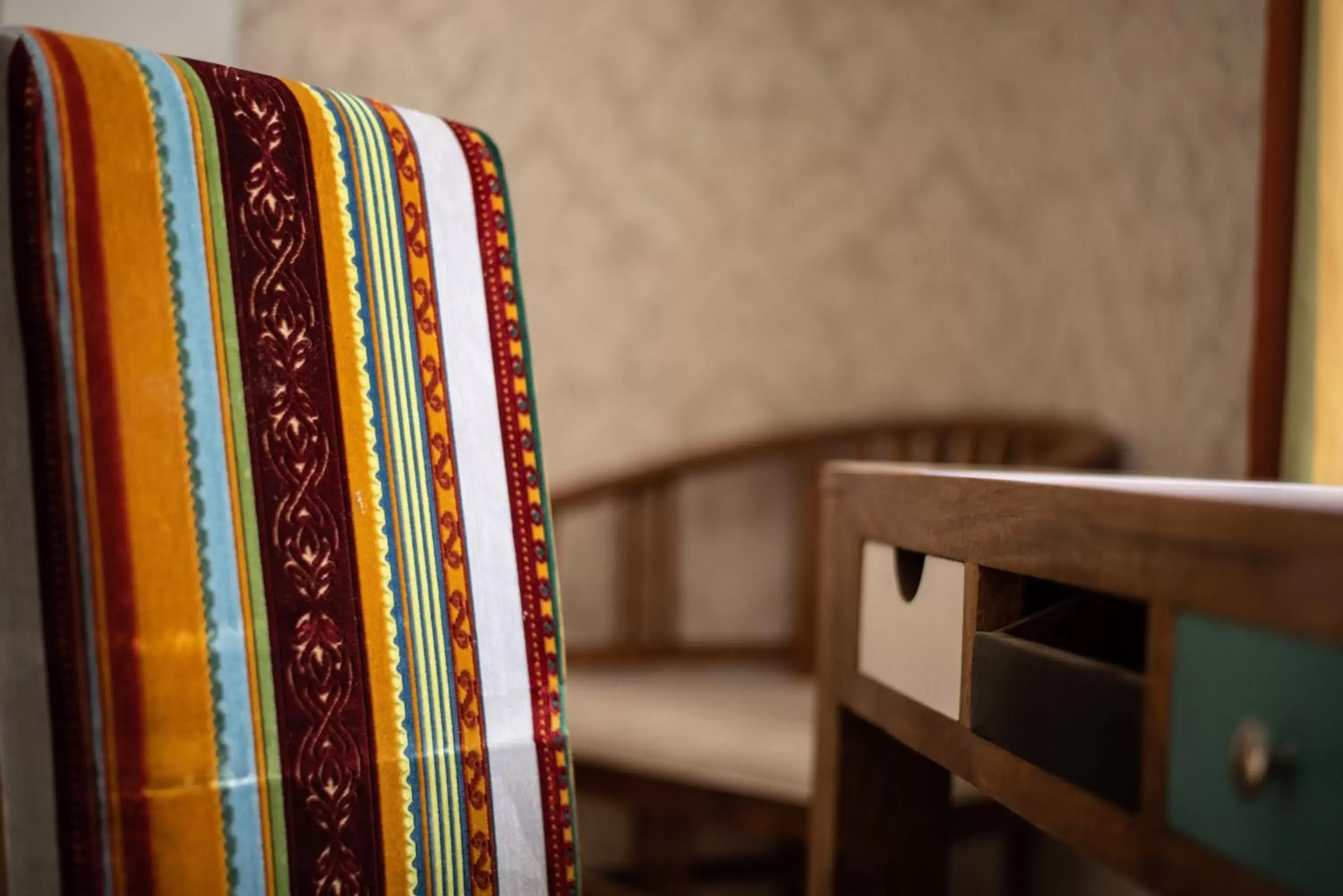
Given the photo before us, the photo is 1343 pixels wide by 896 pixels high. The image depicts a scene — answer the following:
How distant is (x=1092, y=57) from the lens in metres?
1.78

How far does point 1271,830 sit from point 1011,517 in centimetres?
26

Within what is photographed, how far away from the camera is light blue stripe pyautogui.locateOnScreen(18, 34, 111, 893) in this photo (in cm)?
58

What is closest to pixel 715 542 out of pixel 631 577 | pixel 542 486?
pixel 631 577

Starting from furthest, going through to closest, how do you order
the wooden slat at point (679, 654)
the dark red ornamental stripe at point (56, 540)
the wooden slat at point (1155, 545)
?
the wooden slat at point (679, 654) < the dark red ornamental stripe at point (56, 540) < the wooden slat at point (1155, 545)

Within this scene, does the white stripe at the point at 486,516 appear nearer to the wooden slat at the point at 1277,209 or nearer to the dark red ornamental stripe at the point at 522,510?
the dark red ornamental stripe at the point at 522,510

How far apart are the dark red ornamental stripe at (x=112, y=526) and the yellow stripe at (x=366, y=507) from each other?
0.13 m

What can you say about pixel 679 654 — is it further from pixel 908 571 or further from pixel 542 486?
pixel 542 486

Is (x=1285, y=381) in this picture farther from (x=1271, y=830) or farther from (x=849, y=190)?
(x=849, y=190)

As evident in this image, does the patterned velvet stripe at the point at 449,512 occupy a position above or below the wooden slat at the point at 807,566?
above

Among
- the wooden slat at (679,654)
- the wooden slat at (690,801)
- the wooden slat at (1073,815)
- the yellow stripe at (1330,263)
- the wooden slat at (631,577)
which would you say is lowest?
the wooden slat at (690,801)

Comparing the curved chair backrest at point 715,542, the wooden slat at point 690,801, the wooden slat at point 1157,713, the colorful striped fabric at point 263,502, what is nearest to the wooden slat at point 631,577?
the curved chair backrest at point 715,542

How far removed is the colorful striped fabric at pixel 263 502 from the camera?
58cm

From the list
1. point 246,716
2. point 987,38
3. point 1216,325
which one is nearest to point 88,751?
point 246,716

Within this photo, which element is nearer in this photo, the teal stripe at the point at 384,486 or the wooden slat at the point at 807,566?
the teal stripe at the point at 384,486
